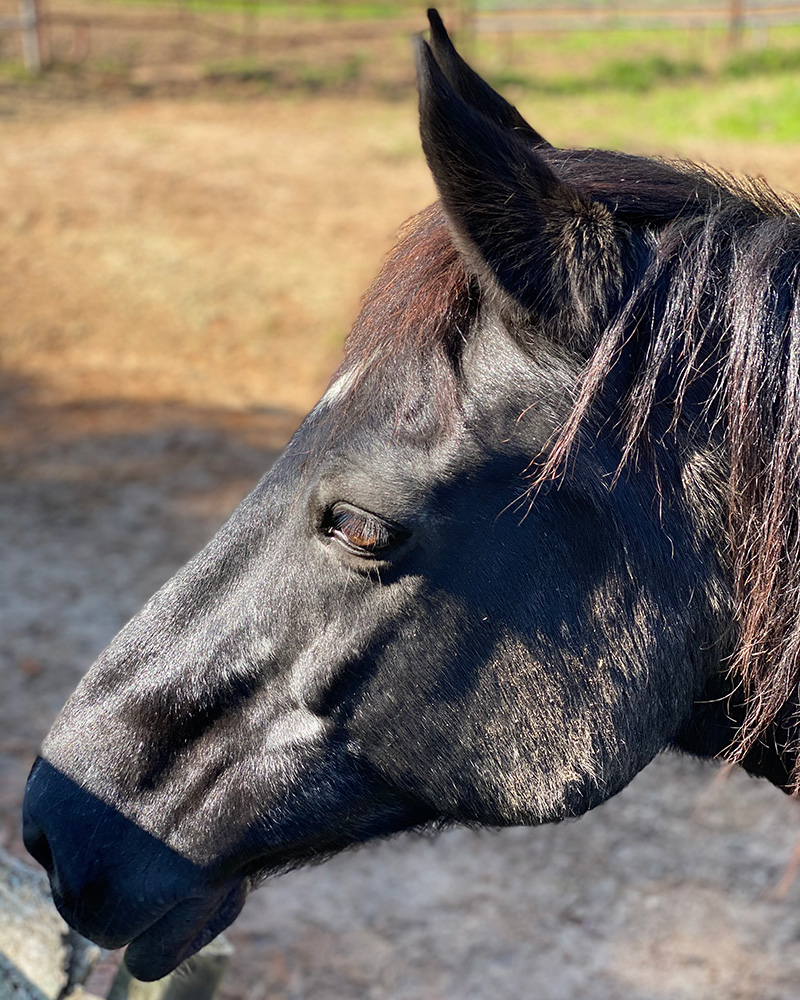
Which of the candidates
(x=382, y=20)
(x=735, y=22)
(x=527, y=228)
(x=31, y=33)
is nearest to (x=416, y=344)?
(x=527, y=228)

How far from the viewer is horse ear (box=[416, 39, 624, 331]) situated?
4.16ft

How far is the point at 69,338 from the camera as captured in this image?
7.16m

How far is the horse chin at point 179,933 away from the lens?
1.52 meters

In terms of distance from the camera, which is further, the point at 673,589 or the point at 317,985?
the point at 317,985

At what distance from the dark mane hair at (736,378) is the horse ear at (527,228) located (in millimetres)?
53

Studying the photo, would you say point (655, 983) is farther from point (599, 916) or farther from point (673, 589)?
point (673, 589)

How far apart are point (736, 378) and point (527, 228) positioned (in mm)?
333

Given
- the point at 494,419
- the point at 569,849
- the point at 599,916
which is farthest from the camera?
the point at 569,849

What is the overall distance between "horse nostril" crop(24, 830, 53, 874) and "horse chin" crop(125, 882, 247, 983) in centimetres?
18

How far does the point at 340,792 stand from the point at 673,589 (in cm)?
56

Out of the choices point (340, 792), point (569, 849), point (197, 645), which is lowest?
point (569, 849)

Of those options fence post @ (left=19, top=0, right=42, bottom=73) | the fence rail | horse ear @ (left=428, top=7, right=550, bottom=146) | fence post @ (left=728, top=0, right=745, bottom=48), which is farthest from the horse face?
fence post @ (left=728, top=0, right=745, bottom=48)

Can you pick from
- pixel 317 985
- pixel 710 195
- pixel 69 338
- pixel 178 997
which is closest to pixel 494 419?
pixel 710 195

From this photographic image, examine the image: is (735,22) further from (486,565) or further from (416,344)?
(486,565)
